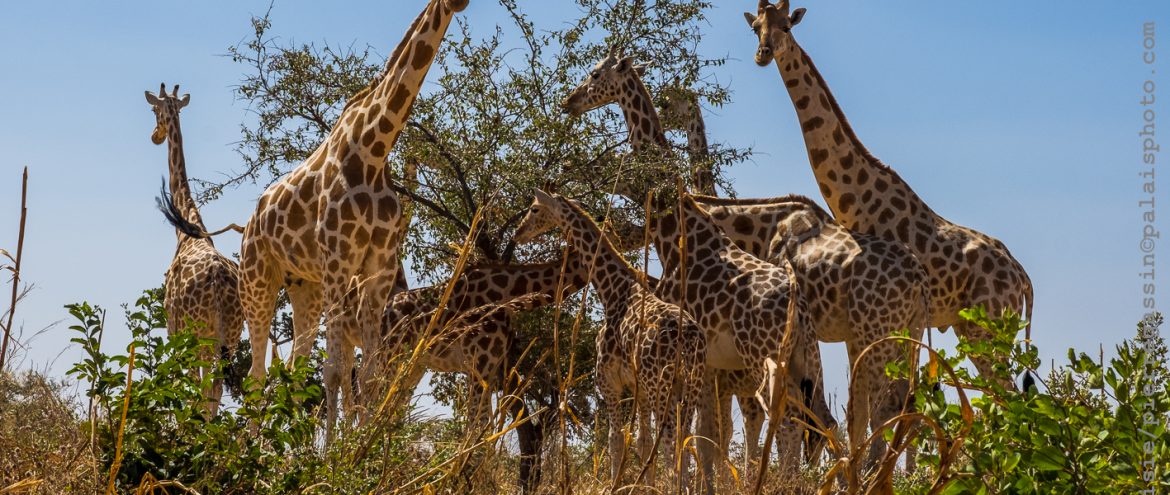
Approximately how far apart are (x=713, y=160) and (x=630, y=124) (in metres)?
0.75

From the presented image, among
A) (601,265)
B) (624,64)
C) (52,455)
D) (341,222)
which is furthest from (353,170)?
(52,455)

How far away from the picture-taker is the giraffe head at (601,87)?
35.8 feet

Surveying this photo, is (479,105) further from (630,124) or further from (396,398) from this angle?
(396,398)

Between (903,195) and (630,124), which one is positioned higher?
(630,124)

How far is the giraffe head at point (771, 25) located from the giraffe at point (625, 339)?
76.7 inches

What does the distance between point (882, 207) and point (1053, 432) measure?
24.2 feet

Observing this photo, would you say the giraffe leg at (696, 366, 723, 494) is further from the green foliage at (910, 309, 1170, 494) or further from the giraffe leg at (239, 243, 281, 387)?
the green foliage at (910, 309, 1170, 494)

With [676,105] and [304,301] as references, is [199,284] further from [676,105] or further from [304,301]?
[676,105]

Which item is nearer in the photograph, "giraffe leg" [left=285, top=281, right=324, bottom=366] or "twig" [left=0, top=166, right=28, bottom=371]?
"twig" [left=0, top=166, right=28, bottom=371]

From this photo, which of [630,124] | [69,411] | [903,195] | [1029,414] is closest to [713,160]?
[630,124]

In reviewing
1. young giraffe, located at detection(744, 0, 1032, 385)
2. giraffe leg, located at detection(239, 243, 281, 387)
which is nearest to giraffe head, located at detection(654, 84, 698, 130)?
young giraffe, located at detection(744, 0, 1032, 385)

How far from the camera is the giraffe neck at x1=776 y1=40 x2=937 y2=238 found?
33.8ft

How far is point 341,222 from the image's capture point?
8352 millimetres

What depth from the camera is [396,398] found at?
400cm
